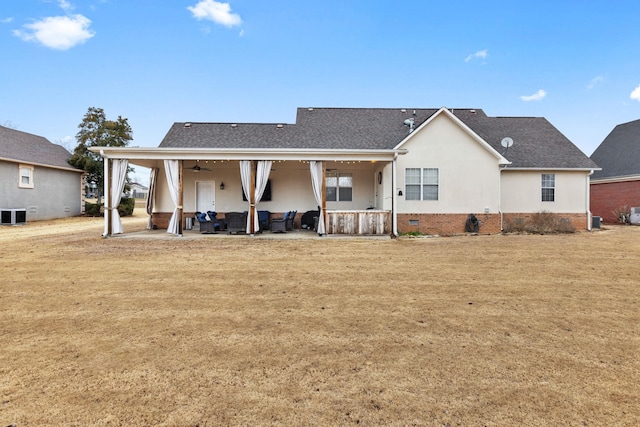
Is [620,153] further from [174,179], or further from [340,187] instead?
[174,179]

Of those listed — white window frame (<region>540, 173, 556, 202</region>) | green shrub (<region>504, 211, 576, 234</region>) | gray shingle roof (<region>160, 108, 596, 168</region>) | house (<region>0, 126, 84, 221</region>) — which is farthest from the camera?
house (<region>0, 126, 84, 221</region>)

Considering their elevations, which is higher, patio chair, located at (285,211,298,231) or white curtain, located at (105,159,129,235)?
white curtain, located at (105,159,129,235)

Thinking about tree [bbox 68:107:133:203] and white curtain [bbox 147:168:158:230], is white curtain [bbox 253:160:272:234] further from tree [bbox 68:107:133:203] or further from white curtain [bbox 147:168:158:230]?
tree [bbox 68:107:133:203]

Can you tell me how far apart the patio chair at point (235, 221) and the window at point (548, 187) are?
1469cm

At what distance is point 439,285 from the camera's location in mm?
5801

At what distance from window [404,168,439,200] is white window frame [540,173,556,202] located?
6.09 meters

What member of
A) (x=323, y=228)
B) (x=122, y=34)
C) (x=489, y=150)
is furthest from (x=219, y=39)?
(x=489, y=150)

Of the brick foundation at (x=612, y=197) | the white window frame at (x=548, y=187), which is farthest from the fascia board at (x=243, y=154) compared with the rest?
the brick foundation at (x=612, y=197)

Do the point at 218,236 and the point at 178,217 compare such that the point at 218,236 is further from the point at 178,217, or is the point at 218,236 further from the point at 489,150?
the point at 489,150

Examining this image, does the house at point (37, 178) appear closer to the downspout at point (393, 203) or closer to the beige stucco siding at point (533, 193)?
the downspout at point (393, 203)

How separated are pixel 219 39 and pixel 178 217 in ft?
45.0

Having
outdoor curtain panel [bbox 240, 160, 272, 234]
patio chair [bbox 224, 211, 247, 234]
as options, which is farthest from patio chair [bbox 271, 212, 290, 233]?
patio chair [bbox 224, 211, 247, 234]

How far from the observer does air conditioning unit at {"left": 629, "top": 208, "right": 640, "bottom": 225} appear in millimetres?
18181

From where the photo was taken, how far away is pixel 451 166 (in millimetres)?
13875
